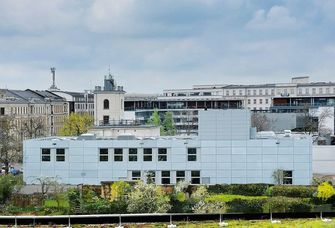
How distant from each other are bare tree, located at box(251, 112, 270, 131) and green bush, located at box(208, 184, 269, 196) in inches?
1672

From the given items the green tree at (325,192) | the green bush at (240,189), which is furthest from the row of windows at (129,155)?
the green tree at (325,192)

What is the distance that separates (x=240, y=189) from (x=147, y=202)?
777 cm

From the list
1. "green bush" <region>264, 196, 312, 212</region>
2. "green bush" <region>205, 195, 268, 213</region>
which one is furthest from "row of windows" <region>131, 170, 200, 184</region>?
"green bush" <region>264, 196, 312, 212</region>

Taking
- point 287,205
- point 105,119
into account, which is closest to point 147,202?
point 287,205

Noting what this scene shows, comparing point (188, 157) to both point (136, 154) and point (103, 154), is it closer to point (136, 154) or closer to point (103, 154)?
point (136, 154)

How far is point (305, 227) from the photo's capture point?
76.0 ft

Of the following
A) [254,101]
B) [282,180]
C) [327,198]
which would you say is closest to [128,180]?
[282,180]

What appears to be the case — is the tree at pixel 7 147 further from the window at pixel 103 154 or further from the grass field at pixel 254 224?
the grass field at pixel 254 224

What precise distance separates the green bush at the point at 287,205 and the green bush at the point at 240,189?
385cm

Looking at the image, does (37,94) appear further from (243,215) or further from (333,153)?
(243,215)

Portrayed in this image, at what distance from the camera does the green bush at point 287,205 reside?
102 ft

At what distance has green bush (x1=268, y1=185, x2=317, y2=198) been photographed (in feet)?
115

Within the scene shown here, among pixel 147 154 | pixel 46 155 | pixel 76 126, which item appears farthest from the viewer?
pixel 76 126

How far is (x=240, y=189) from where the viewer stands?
120 ft
